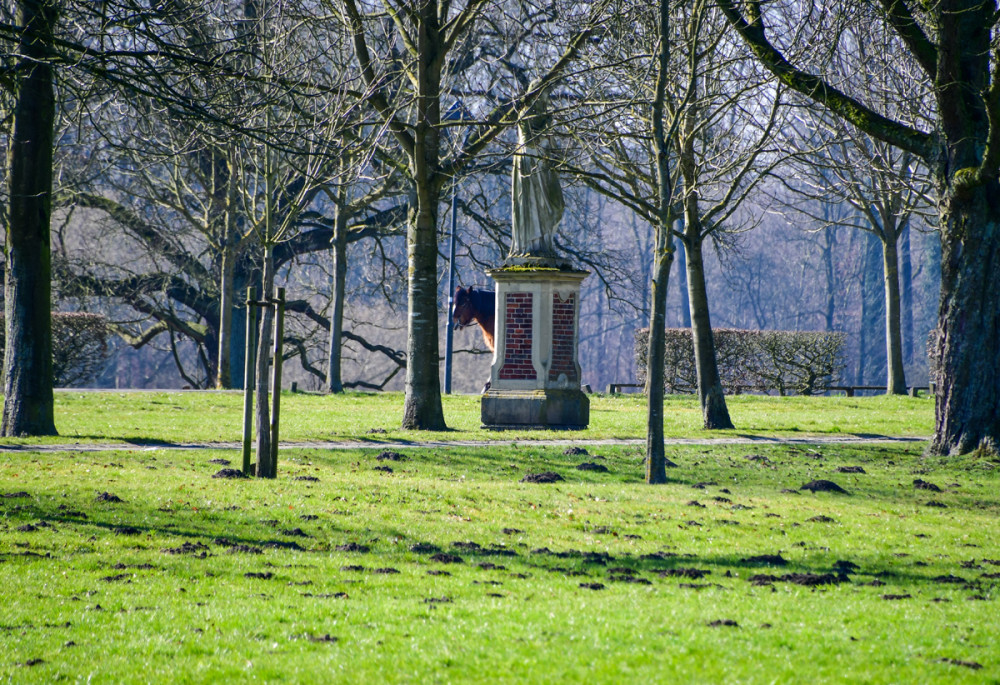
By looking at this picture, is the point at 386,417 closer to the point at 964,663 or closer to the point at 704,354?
the point at 704,354

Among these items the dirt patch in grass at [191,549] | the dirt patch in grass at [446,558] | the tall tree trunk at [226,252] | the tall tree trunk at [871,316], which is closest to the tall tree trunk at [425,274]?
the dirt patch in grass at [191,549]

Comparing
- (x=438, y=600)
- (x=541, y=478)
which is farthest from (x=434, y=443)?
(x=438, y=600)

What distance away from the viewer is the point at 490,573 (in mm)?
6996

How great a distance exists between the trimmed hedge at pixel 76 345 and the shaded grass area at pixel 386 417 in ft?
12.1

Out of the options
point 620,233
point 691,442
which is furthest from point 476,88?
point 620,233

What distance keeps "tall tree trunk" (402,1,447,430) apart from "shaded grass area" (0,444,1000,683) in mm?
3586

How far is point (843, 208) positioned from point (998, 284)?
156 ft

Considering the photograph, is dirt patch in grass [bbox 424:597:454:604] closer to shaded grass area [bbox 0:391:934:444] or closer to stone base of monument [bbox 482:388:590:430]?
shaded grass area [bbox 0:391:934:444]

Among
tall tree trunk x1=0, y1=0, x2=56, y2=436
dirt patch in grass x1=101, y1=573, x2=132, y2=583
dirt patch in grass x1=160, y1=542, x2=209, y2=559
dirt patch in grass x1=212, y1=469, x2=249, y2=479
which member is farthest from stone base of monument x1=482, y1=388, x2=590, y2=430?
dirt patch in grass x1=101, y1=573, x2=132, y2=583

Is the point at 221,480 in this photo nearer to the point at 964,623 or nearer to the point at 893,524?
the point at 893,524

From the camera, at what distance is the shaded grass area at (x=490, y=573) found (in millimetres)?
4852

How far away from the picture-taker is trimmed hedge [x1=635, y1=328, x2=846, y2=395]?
27.7 metres

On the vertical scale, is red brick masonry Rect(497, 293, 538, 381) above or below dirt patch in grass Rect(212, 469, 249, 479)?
above

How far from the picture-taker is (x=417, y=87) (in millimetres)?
15406
